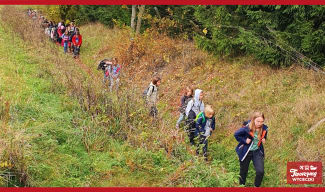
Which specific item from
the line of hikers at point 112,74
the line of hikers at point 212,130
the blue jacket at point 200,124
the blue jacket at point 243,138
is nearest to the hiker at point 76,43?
the line of hikers at point 112,74

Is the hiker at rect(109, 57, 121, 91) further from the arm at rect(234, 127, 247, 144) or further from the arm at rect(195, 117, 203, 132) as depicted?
the arm at rect(234, 127, 247, 144)

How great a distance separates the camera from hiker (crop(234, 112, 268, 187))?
594 cm

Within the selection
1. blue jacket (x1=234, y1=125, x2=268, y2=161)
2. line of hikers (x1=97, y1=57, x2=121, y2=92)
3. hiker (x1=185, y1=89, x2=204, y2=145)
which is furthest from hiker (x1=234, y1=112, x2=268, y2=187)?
line of hikers (x1=97, y1=57, x2=121, y2=92)

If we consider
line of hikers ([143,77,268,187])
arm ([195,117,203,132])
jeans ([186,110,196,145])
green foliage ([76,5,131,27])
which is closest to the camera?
line of hikers ([143,77,268,187])

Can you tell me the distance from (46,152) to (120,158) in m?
1.41

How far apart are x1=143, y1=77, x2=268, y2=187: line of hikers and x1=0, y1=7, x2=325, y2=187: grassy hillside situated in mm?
331

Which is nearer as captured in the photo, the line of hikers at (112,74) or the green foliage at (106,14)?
the line of hikers at (112,74)

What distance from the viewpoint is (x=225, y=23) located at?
11508 millimetres

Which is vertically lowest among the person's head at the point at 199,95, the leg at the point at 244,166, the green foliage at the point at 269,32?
the leg at the point at 244,166

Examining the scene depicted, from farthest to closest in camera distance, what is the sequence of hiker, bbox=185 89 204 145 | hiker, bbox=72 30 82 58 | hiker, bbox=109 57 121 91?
hiker, bbox=72 30 82 58, hiker, bbox=109 57 121 91, hiker, bbox=185 89 204 145

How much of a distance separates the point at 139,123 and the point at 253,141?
8.14 ft

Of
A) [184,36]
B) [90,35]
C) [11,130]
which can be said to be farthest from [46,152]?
[90,35]

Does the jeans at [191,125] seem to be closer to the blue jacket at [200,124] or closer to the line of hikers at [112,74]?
the blue jacket at [200,124]

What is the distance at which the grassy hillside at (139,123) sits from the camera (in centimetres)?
A: 591
